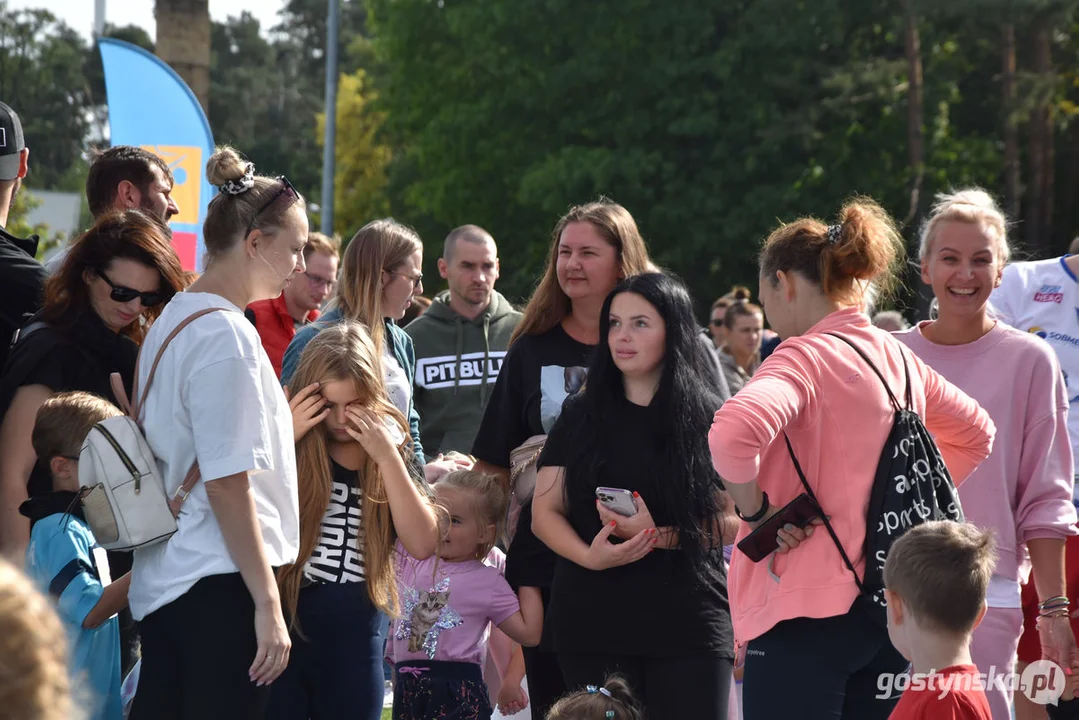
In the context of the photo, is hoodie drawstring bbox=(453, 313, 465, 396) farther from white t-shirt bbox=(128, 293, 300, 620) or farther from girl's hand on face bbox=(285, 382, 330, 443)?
white t-shirt bbox=(128, 293, 300, 620)

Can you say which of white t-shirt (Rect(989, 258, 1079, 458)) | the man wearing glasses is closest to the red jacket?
the man wearing glasses

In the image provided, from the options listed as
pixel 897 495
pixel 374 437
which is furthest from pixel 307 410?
pixel 897 495

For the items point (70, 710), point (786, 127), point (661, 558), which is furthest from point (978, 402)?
point (786, 127)

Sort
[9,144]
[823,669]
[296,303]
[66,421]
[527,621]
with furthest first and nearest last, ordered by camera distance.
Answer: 1. [296,303]
2. [527,621]
3. [9,144]
4. [66,421]
5. [823,669]

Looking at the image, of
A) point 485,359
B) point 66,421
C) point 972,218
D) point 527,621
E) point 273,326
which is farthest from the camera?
point 485,359

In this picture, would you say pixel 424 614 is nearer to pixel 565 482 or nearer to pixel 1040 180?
pixel 565 482

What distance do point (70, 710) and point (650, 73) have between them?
24.0m

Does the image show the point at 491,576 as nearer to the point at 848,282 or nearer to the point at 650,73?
the point at 848,282

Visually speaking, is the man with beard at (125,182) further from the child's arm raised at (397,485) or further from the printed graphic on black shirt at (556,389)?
the printed graphic on black shirt at (556,389)

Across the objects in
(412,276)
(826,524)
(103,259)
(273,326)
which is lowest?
(826,524)

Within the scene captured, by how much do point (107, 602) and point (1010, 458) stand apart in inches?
110

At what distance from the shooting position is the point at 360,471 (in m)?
4.16

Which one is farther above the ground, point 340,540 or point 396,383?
point 396,383

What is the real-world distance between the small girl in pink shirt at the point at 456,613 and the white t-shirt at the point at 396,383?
334mm
